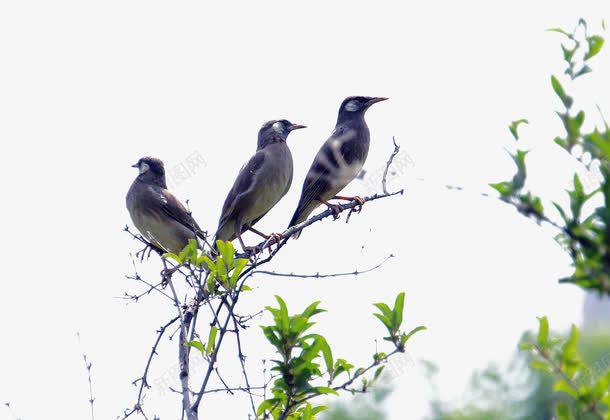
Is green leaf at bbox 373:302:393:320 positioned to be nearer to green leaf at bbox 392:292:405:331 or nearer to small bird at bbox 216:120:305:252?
green leaf at bbox 392:292:405:331

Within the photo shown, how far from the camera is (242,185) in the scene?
8062 mm

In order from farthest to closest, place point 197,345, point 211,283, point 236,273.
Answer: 1. point 211,283
2. point 236,273
3. point 197,345

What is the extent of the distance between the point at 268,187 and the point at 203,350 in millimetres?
3935

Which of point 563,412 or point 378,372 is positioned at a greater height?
point 378,372

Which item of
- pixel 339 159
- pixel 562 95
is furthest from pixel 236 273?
pixel 339 159

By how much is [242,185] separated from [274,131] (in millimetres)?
723

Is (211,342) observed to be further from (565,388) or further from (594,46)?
(594,46)

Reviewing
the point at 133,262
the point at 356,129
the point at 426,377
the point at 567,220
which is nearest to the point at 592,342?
the point at 426,377

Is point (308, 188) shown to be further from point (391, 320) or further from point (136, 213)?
point (391, 320)

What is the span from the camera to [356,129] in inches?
339

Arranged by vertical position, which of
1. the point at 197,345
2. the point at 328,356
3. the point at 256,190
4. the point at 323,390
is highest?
the point at 256,190

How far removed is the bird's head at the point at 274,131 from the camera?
8.48 metres

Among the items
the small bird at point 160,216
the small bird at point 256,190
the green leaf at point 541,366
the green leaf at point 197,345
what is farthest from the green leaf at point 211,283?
the small bird at point 160,216

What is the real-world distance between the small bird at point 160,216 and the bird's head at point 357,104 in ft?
5.87
